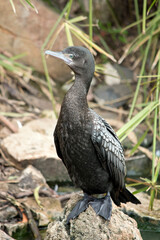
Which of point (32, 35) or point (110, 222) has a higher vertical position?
point (32, 35)

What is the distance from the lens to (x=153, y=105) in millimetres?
3676

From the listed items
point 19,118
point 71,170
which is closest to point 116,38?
point 19,118

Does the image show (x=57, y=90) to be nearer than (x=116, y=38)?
Yes

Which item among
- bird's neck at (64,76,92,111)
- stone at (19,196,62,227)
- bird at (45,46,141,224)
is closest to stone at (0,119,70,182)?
stone at (19,196,62,227)

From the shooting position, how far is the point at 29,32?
6711 mm

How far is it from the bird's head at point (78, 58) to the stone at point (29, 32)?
368 centimetres

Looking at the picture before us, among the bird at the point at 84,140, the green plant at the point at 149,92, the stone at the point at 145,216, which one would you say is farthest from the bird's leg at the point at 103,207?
the stone at the point at 145,216

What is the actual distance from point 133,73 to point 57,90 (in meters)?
1.35

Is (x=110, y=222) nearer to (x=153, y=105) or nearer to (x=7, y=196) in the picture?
(x=153, y=105)

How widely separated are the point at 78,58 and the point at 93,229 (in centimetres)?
121

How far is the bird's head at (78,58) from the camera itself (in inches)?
117

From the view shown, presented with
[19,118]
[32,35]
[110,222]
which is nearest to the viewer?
[110,222]

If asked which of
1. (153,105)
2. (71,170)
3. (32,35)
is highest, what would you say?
(32,35)

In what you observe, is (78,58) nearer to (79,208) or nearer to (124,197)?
(79,208)
